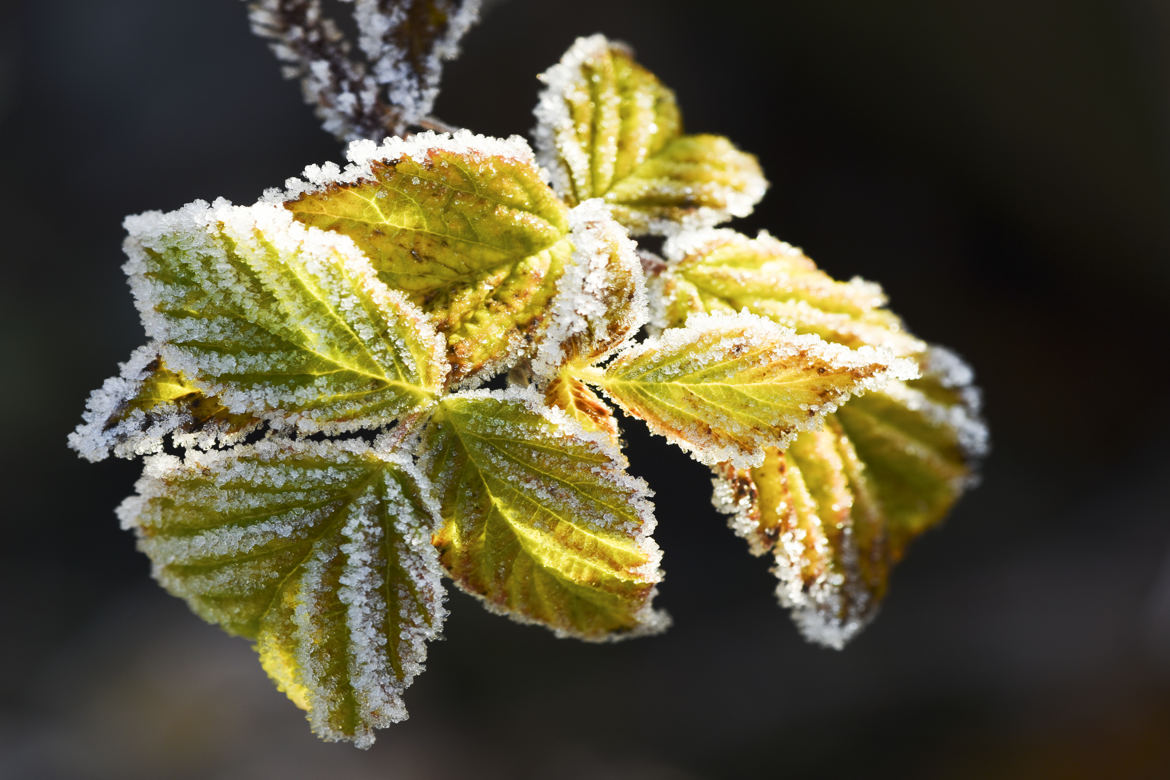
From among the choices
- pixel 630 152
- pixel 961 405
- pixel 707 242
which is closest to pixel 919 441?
pixel 961 405

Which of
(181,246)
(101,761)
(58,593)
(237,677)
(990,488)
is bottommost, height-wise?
(101,761)

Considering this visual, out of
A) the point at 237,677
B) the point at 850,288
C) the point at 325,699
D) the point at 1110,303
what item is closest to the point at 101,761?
the point at 237,677

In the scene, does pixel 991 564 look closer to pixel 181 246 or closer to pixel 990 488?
pixel 990 488

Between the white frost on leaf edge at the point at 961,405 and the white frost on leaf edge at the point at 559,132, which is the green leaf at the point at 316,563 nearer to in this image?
the white frost on leaf edge at the point at 559,132

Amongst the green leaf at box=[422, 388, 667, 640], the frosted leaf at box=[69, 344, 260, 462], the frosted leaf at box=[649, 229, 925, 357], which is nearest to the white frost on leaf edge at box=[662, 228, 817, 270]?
the frosted leaf at box=[649, 229, 925, 357]

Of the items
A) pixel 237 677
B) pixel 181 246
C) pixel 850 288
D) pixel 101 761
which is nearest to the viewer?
pixel 181 246

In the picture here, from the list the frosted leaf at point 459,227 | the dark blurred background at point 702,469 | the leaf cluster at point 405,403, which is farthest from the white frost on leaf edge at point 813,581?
the dark blurred background at point 702,469

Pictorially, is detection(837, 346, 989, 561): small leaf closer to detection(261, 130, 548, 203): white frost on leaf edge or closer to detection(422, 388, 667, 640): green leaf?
detection(422, 388, 667, 640): green leaf
